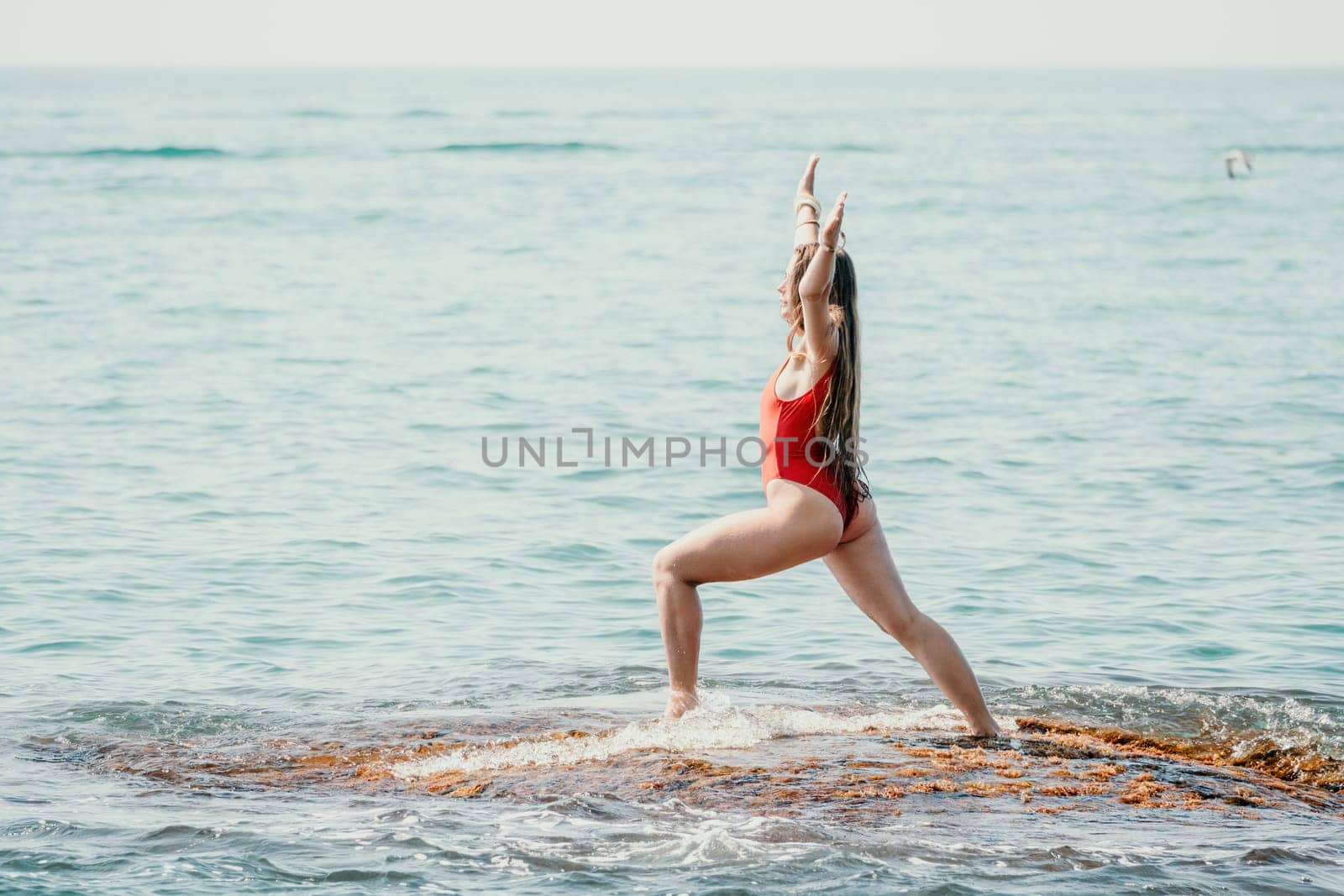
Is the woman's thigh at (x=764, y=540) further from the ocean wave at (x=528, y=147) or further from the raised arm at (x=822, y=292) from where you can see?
the ocean wave at (x=528, y=147)

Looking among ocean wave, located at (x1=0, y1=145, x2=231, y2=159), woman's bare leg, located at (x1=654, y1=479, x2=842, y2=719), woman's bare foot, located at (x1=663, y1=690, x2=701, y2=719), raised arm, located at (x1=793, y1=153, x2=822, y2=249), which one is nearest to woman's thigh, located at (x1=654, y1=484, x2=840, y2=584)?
woman's bare leg, located at (x1=654, y1=479, x2=842, y2=719)

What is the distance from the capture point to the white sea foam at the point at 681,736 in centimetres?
630

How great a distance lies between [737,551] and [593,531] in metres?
5.93

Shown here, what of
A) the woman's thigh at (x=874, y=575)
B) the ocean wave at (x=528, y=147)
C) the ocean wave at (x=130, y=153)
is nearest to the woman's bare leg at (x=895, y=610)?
the woman's thigh at (x=874, y=575)

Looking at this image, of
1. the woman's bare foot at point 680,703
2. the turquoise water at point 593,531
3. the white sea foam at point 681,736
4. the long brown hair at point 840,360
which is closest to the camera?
the turquoise water at point 593,531

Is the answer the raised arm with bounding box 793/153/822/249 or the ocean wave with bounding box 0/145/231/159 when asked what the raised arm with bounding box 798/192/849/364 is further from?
the ocean wave with bounding box 0/145/231/159

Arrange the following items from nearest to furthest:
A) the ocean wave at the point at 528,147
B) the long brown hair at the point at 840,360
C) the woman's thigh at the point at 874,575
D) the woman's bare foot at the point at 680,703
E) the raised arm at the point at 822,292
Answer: the raised arm at the point at 822,292 < the long brown hair at the point at 840,360 < the woman's thigh at the point at 874,575 < the woman's bare foot at the point at 680,703 < the ocean wave at the point at 528,147

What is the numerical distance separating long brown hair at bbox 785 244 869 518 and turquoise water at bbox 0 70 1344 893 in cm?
141

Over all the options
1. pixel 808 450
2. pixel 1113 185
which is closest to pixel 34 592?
pixel 808 450

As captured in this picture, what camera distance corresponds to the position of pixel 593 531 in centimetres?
1213

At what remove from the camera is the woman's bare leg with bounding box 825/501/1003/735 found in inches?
255

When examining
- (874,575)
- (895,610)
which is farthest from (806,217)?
(895,610)

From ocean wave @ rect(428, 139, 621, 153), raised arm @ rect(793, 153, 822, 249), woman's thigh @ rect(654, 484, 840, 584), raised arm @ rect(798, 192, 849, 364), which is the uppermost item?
ocean wave @ rect(428, 139, 621, 153)

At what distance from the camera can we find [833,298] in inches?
244
